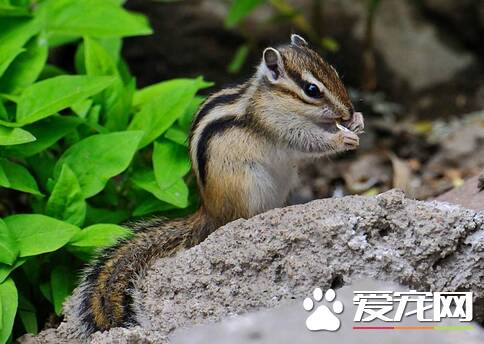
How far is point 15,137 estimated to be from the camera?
4.84 metres

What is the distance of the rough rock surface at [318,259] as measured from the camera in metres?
4.04

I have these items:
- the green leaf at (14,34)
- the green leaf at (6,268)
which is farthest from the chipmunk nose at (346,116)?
the green leaf at (14,34)

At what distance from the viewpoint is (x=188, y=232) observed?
16.1 ft

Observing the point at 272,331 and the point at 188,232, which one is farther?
the point at 188,232

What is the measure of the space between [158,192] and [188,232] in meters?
0.35

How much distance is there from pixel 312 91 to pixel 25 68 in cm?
176

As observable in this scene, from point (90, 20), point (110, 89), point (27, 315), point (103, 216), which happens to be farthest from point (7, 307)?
point (90, 20)

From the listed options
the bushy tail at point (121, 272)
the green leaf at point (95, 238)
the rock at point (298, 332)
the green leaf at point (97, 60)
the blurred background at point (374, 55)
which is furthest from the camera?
the blurred background at point (374, 55)

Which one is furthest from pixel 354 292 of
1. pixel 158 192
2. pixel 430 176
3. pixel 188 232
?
pixel 430 176

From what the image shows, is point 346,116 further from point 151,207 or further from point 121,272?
point 121,272

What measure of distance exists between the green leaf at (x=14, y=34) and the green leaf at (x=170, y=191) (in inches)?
40.3

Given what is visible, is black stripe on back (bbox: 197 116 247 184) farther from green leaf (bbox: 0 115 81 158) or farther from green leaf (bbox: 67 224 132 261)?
green leaf (bbox: 0 115 81 158)

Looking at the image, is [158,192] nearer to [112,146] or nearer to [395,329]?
[112,146]

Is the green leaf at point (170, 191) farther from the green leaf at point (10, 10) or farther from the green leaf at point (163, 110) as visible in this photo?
the green leaf at point (10, 10)
